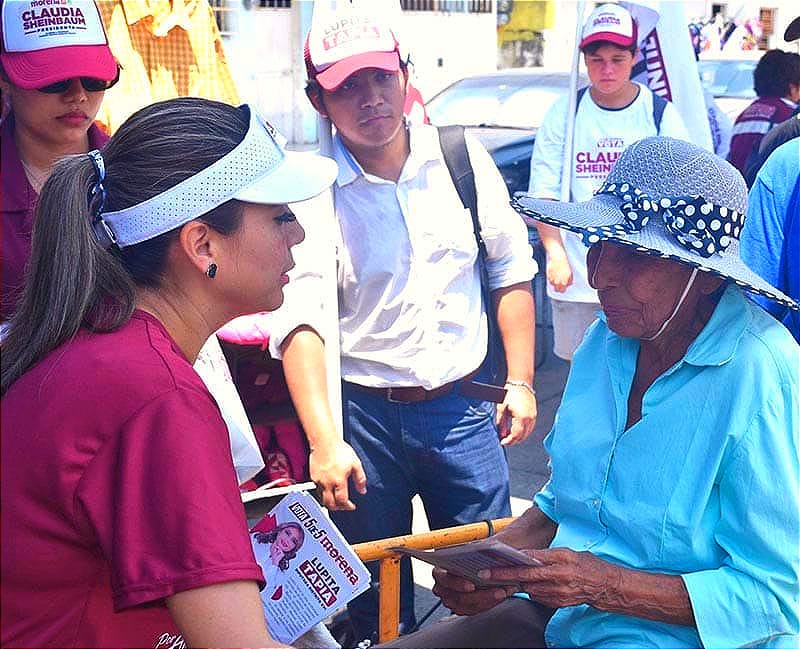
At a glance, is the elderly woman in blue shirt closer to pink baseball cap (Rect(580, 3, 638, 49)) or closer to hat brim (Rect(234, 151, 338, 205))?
hat brim (Rect(234, 151, 338, 205))

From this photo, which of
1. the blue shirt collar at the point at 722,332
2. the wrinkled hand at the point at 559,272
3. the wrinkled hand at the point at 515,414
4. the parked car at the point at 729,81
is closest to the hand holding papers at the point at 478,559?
the blue shirt collar at the point at 722,332

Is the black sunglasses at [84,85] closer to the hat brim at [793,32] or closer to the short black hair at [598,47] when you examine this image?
the hat brim at [793,32]

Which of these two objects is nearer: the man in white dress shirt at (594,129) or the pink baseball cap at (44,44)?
the pink baseball cap at (44,44)

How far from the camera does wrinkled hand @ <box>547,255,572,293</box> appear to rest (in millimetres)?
4207

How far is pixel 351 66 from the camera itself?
279 centimetres

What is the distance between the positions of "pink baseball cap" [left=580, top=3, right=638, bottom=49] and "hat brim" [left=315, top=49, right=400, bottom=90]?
189 centimetres

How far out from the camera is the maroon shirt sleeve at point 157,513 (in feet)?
4.28

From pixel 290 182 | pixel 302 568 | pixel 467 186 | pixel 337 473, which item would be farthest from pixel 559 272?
pixel 290 182

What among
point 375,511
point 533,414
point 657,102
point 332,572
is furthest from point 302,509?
point 657,102

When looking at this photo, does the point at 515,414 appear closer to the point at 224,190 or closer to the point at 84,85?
the point at 84,85

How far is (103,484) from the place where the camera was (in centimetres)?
132

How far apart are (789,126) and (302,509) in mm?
2101

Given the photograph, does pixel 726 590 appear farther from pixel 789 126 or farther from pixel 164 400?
pixel 789 126

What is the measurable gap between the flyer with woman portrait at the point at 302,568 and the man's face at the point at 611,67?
2.87m
